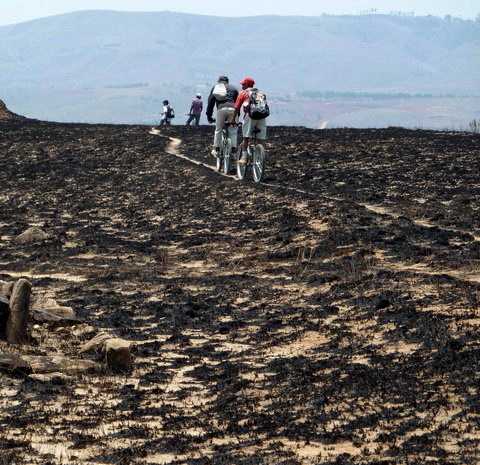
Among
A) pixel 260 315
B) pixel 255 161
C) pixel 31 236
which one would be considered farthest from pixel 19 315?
pixel 255 161

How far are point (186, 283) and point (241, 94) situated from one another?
1023 centimetres

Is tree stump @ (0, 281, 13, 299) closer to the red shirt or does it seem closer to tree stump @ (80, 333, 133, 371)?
tree stump @ (80, 333, 133, 371)

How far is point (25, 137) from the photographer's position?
51.0 metres

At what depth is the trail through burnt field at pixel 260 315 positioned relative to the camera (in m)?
10.3

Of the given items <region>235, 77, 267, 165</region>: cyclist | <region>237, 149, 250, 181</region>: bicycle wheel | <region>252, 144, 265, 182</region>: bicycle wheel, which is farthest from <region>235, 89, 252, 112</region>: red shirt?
<region>237, 149, 250, 181</region>: bicycle wheel

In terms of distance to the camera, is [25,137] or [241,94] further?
[25,137]

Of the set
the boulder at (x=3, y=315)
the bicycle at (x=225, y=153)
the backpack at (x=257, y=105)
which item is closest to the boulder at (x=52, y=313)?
the boulder at (x=3, y=315)

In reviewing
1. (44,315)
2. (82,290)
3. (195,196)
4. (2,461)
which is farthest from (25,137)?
(2,461)

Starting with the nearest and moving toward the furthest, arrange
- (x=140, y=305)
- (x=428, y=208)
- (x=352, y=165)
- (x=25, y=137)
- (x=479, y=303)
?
(x=479, y=303)
(x=140, y=305)
(x=428, y=208)
(x=352, y=165)
(x=25, y=137)

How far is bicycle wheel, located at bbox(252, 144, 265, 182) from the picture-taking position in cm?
3012

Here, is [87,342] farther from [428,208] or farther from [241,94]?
[241,94]

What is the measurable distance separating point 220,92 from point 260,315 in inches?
603

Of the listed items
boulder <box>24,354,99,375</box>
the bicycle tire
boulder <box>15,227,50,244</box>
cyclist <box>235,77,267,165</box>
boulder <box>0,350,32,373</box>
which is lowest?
boulder <box>15,227,50,244</box>

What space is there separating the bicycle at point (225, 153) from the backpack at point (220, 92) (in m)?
0.79
